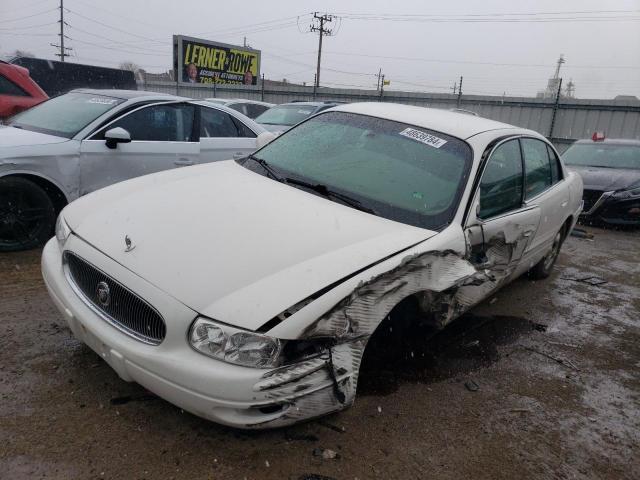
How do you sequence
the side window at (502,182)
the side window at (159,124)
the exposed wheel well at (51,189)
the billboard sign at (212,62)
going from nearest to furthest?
the side window at (502,182) → the exposed wheel well at (51,189) → the side window at (159,124) → the billboard sign at (212,62)

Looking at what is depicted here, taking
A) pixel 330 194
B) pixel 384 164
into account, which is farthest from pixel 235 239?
pixel 384 164

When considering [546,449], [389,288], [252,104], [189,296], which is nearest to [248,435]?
[189,296]

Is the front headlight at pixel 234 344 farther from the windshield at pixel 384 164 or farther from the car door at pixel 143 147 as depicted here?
the car door at pixel 143 147

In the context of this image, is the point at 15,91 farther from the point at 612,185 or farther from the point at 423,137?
the point at 612,185

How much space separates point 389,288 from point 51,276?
1814 millimetres

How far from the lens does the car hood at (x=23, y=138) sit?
425 centimetres

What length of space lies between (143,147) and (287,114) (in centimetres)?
598

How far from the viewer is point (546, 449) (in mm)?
2439

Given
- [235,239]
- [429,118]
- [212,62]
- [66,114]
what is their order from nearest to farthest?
[235,239] → [429,118] → [66,114] → [212,62]

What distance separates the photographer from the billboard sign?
25.6 metres

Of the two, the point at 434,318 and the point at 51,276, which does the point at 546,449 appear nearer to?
the point at 434,318

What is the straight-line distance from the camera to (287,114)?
34.5ft

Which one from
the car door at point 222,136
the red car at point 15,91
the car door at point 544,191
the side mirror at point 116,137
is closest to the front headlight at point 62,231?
the side mirror at point 116,137

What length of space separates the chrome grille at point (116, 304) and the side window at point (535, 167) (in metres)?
2.89
